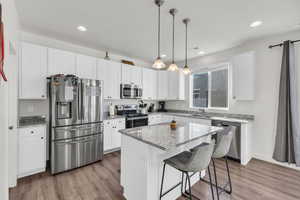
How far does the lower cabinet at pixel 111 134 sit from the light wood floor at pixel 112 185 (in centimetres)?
67

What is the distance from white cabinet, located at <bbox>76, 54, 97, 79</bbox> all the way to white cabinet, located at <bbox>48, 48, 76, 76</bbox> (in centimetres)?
10

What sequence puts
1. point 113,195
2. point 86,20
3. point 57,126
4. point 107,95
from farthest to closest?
point 107,95 → point 57,126 → point 86,20 → point 113,195

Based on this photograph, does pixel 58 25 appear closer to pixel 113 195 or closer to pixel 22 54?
pixel 22 54

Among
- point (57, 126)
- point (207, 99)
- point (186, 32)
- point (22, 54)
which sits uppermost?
point (186, 32)

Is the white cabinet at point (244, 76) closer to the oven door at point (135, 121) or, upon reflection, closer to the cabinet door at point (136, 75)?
the oven door at point (135, 121)

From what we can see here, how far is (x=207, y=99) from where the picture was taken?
14.3ft

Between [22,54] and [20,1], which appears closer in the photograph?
[20,1]

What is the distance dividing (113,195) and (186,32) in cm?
322

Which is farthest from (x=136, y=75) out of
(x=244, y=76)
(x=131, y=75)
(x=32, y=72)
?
(x=244, y=76)

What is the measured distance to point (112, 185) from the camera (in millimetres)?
2215

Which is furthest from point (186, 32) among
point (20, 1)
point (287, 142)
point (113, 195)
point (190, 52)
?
point (113, 195)

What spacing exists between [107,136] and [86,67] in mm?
1796

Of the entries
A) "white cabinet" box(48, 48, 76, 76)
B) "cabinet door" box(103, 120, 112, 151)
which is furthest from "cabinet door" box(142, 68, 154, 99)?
"white cabinet" box(48, 48, 76, 76)

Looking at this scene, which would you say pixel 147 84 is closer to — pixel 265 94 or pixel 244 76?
pixel 244 76
